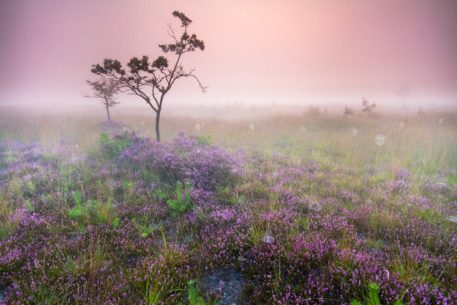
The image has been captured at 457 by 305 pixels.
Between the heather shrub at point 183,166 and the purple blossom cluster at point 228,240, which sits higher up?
the heather shrub at point 183,166

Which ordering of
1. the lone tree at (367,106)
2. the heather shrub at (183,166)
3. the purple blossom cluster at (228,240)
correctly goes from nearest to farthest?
the purple blossom cluster at (228,240), the heather shrub at (183,166), the lone tree at (367,106)

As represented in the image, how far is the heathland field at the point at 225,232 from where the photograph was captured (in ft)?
9.84

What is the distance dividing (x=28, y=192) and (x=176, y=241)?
5564 millimetres

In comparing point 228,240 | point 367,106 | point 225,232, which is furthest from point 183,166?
point 367,106

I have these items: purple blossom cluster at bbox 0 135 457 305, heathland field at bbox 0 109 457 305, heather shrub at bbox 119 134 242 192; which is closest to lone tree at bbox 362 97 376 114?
heathland field at bbox 0 109 457 305

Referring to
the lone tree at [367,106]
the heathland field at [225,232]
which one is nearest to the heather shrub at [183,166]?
the heathland field at [225,232]

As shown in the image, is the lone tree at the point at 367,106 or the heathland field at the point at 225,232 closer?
the heathland field at the point at 225,232

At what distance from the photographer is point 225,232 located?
4.37 meters

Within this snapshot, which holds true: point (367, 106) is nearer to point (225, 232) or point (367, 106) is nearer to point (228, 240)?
point (225, 232)

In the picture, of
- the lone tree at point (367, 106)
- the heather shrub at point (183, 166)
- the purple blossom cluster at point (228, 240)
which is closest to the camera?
the purple blossom cluster at point (228, 240)

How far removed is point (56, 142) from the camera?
49.1 feet

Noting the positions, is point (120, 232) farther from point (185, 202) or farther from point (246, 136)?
point (246, 136)

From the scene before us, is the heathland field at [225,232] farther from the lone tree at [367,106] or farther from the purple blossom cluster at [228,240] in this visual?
the lone tree at [367,106]

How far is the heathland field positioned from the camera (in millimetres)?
2998
